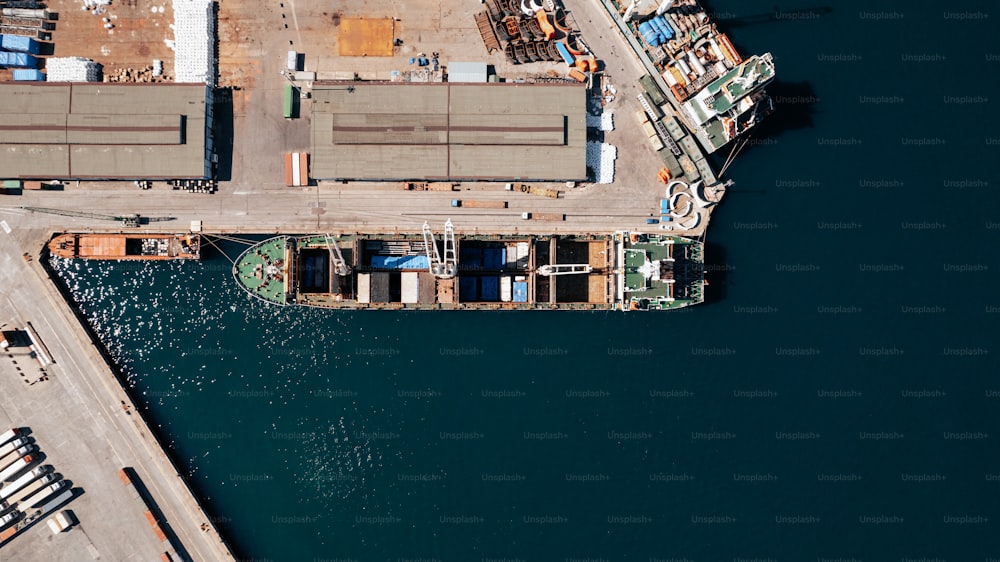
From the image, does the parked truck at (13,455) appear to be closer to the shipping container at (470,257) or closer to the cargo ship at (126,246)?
the cargo ship at (126,246)

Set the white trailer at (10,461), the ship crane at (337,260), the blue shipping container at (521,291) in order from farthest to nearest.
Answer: the blue shipping container at (521,291), the white trailer at (10,461), the ship crane at (337,260)

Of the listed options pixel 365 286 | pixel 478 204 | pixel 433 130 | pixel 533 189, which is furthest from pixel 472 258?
pixel 433 130

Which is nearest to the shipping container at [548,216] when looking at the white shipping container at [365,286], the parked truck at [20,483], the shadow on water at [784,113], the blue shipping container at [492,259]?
the blue shipping container at [492,259]

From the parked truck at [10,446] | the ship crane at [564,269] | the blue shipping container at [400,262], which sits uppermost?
the blue shipping container at [400,262]

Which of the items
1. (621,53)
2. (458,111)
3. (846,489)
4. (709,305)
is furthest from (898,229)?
(458,111)

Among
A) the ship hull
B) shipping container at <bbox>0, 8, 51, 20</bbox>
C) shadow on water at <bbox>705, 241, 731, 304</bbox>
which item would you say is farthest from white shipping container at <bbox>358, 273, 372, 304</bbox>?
shipping container at <bbox>0, 8, 51, 20</bbox>

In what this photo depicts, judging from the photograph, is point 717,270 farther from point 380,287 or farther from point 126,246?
point 126,246
